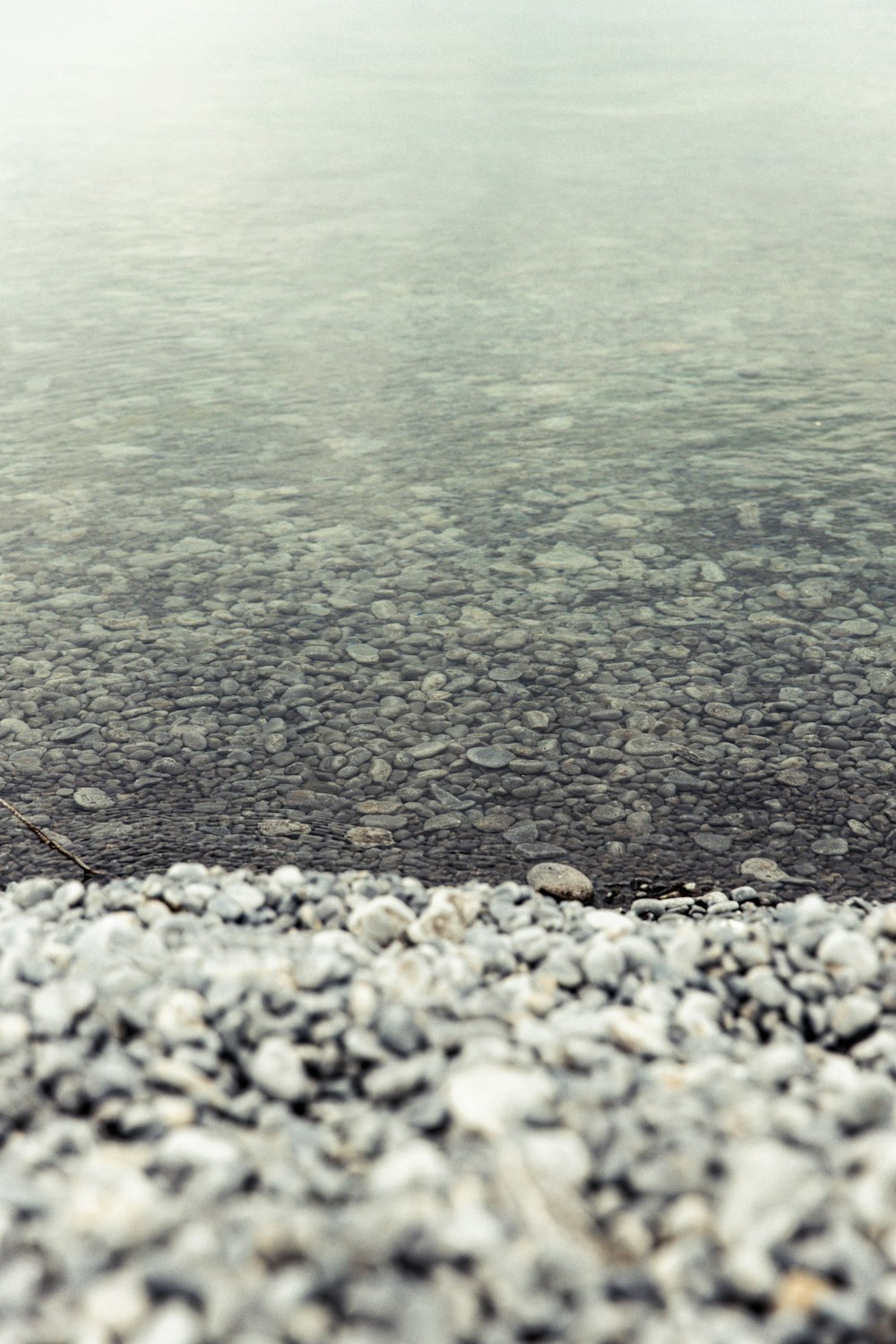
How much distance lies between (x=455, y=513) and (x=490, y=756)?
9.80 ft

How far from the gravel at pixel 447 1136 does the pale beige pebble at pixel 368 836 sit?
48.4 inches

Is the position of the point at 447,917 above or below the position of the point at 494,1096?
below

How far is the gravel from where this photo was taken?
2330 mm

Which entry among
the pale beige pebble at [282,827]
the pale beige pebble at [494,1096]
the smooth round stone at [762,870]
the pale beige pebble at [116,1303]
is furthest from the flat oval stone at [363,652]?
the pale beige pebble at [116,1303]

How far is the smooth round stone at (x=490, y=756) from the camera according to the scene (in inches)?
224

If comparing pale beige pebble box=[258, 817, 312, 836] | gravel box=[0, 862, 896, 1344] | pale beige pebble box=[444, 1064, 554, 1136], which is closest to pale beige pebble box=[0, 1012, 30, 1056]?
gravel box=[0, 862, 896, 1344]

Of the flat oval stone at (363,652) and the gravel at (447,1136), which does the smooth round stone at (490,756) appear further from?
the gravel at (447,1136)

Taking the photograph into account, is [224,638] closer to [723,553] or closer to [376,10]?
[723,553]

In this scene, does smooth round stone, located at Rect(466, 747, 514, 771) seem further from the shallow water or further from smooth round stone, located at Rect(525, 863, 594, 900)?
smooth round stone, located at Rect(525, 863, 594, 900)

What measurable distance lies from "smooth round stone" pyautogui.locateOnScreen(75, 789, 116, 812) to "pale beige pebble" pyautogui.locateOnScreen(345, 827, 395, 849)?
106cm

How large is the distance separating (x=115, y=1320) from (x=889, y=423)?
896 centimetres

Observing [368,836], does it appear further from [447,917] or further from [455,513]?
[455,513]

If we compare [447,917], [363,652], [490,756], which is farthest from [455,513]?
[447,917]

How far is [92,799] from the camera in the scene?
5.48m
